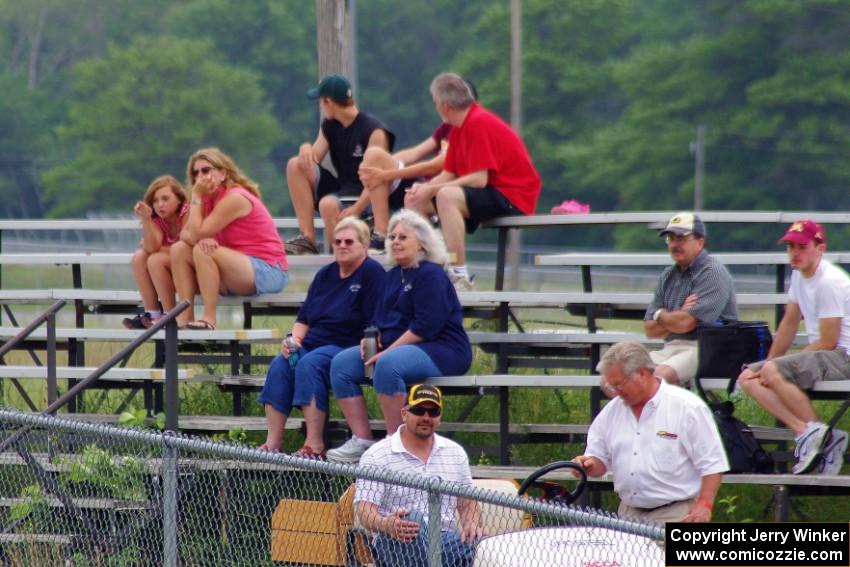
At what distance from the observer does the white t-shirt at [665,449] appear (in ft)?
22.8

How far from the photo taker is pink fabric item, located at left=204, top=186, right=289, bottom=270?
9.55 metres

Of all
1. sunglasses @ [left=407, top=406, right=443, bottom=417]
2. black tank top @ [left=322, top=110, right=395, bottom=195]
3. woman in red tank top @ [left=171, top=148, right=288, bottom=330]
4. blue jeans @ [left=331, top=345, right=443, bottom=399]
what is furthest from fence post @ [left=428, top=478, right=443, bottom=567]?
black tank top @ [left=322, top=110, right=395, bottom=195]

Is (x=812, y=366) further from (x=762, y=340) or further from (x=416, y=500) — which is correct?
(x=416, y=500)

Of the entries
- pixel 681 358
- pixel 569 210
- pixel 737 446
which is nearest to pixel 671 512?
pixel 737 446

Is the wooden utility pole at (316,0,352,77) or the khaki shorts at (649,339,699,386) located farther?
the wooden utility pole at (316,0,352,77)

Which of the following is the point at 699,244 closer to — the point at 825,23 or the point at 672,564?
the point at 672,564

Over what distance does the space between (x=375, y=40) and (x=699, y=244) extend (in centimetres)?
6067

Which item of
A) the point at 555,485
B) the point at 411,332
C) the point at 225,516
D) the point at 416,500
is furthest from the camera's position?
the point at 411,332

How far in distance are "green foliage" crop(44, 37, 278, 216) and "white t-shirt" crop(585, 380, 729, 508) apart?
54.9 metres

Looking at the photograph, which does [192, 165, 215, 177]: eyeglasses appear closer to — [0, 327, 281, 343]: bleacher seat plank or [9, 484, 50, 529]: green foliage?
[0, 327, 281, 343]: bleacher seat plank

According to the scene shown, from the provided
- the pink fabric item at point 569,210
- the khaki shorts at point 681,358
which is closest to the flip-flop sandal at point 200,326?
the pink fabric item at point 569,210

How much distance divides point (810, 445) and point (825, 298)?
77 cm

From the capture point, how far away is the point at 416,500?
6.74 m

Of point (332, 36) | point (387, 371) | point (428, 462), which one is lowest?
point (428, 462)
